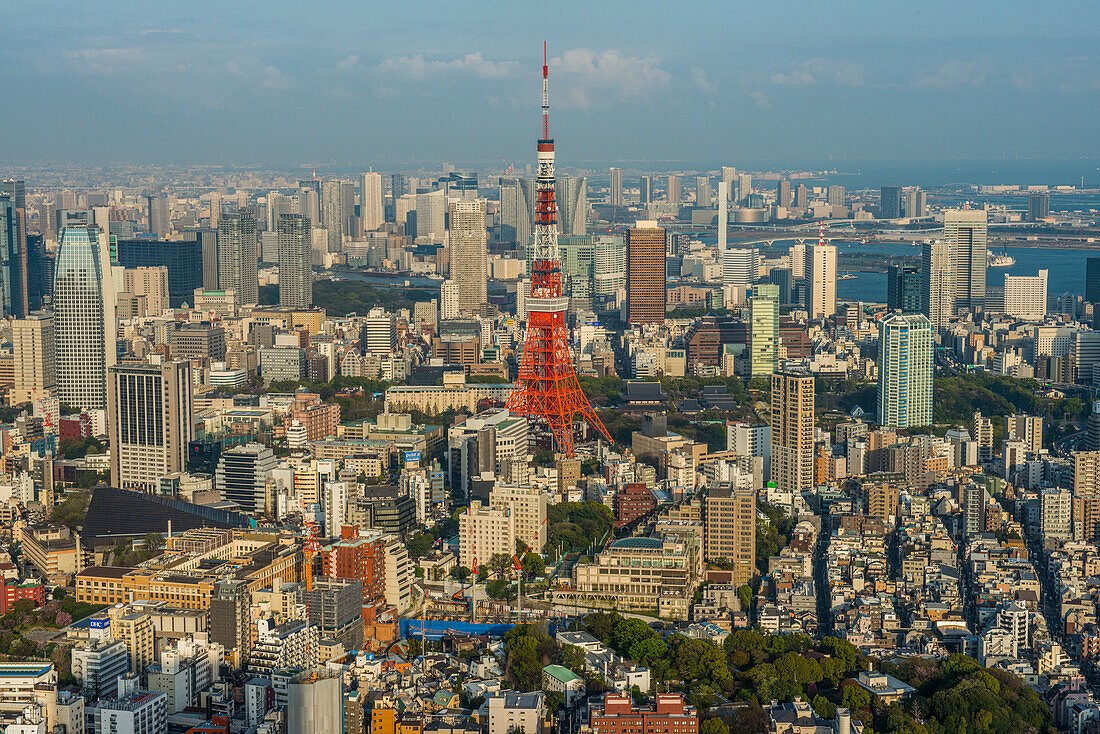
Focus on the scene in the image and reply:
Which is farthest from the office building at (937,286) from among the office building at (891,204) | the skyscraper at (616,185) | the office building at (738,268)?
the office building at (891,204)

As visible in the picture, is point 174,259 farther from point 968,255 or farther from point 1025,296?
point 1025,296

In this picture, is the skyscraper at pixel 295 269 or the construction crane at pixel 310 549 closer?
the construction crane at pixel 310 549

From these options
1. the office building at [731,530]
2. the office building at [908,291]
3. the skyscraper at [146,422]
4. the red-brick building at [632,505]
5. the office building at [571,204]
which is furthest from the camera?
the office building at [571,204]

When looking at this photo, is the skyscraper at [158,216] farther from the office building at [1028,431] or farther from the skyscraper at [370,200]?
the office building at [1028,431]

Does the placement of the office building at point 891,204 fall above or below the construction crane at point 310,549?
above

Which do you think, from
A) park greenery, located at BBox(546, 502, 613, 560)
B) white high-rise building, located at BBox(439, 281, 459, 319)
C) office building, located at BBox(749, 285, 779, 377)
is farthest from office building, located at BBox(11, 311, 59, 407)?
office building, located at BBox(749, 285, 779, 377)

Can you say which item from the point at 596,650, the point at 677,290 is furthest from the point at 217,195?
the point at 596,650
